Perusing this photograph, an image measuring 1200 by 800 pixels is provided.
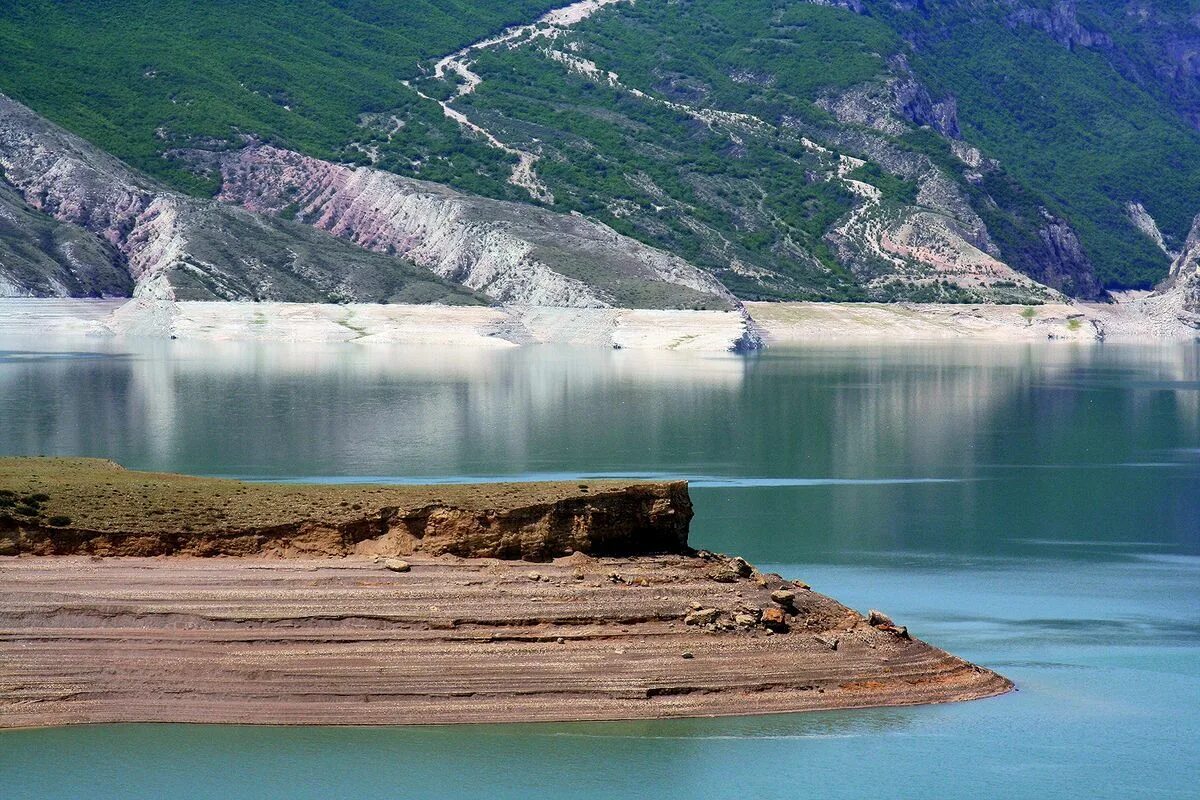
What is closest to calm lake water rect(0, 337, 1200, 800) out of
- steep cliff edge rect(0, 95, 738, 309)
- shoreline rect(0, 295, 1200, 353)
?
shoreline rect(0, 295, 1200, 353)

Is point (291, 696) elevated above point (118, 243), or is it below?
below

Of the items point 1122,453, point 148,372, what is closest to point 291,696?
point 1122,453

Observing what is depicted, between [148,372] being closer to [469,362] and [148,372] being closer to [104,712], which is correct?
[469,362]

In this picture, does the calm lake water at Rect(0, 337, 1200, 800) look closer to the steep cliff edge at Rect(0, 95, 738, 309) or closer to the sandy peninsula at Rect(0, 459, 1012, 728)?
the sandy peninsula at Rect(0, 459, 1012, 728)

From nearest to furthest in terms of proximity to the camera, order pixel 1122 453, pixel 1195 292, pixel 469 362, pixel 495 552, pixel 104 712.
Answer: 1. pixel 104 712
2. pixel 495 552
3. pixel 1122 453
4. pixel 469 362
5. pixel 1195 292

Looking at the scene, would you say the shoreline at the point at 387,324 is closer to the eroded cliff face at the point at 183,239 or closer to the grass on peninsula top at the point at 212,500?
the eroded cliff face at the point at 183,239

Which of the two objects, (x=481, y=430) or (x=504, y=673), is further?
(x=481, y=430)

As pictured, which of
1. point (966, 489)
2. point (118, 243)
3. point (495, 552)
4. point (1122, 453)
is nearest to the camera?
point (495, 552)
